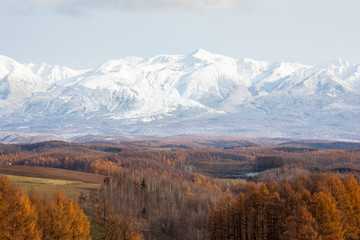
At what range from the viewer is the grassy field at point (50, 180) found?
13325cm

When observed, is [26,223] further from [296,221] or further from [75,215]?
[296,221]

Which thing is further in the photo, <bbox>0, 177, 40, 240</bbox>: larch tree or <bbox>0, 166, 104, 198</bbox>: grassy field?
<bbox>0, 166, 104, 198</bbox>: grassy field

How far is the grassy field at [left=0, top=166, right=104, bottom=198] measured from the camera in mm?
133250

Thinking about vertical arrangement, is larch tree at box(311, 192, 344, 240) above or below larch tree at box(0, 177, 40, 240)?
below

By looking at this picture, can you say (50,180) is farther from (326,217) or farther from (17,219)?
(326,217)

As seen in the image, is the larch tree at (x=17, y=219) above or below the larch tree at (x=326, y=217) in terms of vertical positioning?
above

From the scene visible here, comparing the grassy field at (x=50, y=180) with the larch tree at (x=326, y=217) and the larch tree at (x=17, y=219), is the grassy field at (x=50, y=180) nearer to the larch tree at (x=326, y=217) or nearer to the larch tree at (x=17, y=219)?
the larch tree at (x=17, y=219)

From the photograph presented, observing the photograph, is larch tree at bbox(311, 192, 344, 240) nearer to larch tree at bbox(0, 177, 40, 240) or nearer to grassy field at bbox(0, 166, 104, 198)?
larch tree at bbox(0, 177, 40, 240)

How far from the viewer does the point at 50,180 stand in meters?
156

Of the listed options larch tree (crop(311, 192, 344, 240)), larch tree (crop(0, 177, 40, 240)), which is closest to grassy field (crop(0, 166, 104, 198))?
larch tree (crop(0, 177, 40, 240))

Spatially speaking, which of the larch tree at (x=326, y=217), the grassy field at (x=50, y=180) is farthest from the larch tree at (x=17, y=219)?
the larch tree at (x=326, y=217)

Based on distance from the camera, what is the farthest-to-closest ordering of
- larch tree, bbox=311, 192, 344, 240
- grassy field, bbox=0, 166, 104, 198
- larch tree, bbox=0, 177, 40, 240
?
grassy field, bbox=0, 166, 104, 198
larch tree, bbox=311, 192, 344, 240
larch tree, bbox=0, 177, 40, 240

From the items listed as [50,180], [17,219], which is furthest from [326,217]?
[50,180]

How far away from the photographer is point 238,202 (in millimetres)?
113000
